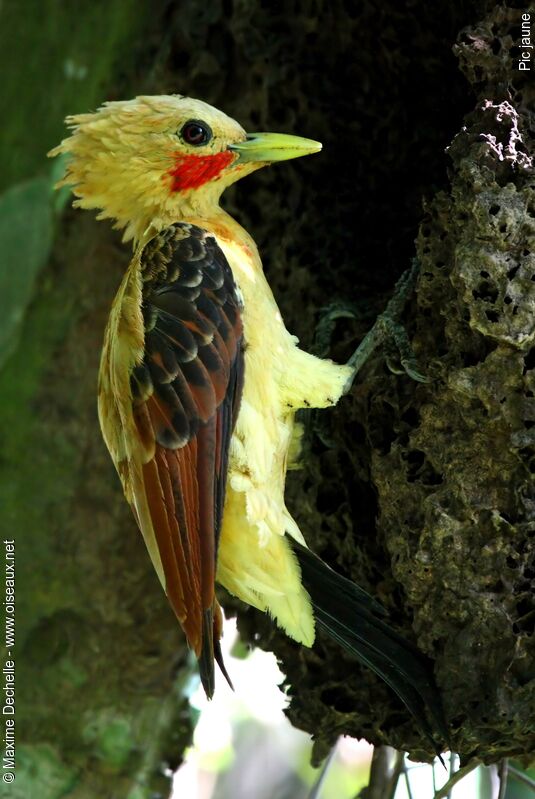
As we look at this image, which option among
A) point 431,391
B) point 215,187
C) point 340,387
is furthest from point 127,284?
point 431,391

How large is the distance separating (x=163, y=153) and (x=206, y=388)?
836 millimetres

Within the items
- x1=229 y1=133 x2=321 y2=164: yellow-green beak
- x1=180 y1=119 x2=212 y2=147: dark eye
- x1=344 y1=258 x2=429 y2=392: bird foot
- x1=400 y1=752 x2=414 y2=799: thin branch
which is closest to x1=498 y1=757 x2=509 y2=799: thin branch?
x1=400 y1=752 x2=414 y2=799: thin branch

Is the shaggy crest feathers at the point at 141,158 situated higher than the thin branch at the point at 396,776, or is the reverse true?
the shaggy crest feathers at the point at 141,158

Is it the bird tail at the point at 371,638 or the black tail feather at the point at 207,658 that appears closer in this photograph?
the black tail feather at the point at 207,658

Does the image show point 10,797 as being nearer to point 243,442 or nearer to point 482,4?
point 243,442

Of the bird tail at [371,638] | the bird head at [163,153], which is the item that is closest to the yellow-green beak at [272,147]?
the bird head at [163,153]

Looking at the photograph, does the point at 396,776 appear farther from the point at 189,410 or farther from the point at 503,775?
the point at 189,410

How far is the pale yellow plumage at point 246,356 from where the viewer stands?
338 cm

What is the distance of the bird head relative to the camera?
11.6 feet

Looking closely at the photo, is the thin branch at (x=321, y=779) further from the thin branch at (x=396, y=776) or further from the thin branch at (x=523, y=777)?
the thin branch at (x=523, y=777)

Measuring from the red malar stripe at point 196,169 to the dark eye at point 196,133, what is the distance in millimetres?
46

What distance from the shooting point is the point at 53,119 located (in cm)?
417

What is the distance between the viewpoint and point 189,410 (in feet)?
10.4

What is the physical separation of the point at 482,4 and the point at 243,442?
156 cm
